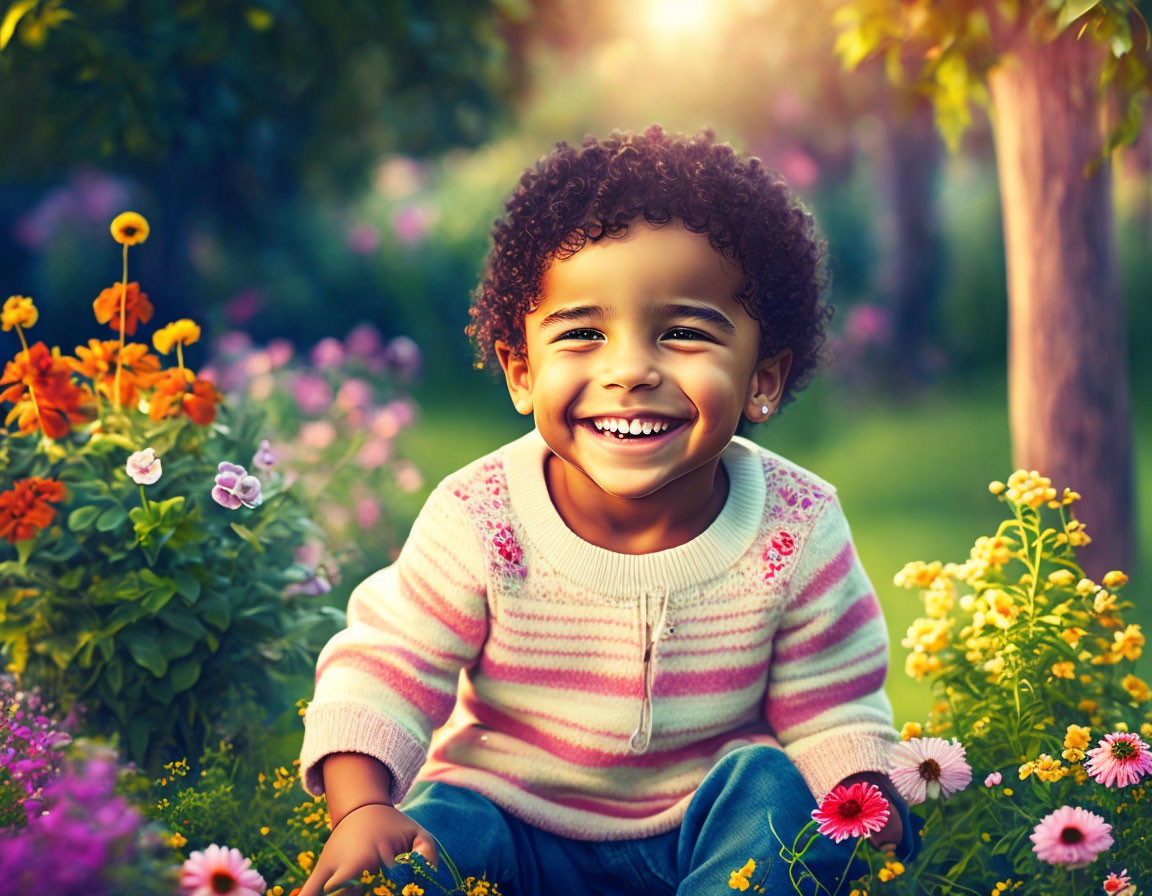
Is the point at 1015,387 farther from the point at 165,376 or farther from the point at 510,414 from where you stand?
the point at 510,414

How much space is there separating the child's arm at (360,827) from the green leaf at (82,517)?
2.58ft

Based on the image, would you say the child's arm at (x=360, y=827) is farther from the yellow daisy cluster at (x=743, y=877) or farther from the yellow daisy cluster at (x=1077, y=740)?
the yellow daisy cluster at (x=1077, y=740)

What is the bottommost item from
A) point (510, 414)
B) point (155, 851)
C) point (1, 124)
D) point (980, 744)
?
point (155, 851)

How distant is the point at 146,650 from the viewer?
257 centimetres

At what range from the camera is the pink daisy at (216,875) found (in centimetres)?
185

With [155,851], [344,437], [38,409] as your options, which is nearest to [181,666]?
[38,409]

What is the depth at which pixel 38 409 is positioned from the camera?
2625mm

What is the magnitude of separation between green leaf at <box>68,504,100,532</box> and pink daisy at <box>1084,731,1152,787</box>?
75.4 inches

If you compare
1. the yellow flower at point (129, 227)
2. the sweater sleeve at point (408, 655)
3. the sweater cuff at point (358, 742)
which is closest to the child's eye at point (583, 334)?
the sweater sleeve at point (408, 655)

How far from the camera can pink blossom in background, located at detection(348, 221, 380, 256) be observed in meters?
8.15

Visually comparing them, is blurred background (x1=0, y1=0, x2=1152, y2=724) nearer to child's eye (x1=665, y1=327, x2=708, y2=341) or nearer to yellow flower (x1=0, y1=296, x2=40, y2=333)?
yellow flower (x1=0, y1=296, x2=40, y2=333)

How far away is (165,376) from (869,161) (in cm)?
751

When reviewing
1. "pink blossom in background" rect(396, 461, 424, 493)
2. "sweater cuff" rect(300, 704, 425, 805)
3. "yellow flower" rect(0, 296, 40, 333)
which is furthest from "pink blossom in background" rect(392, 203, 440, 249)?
"sweater cuff" rect(300, 704, 425, 805)

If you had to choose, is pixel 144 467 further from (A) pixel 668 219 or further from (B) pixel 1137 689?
(B) pixel 1137 689
